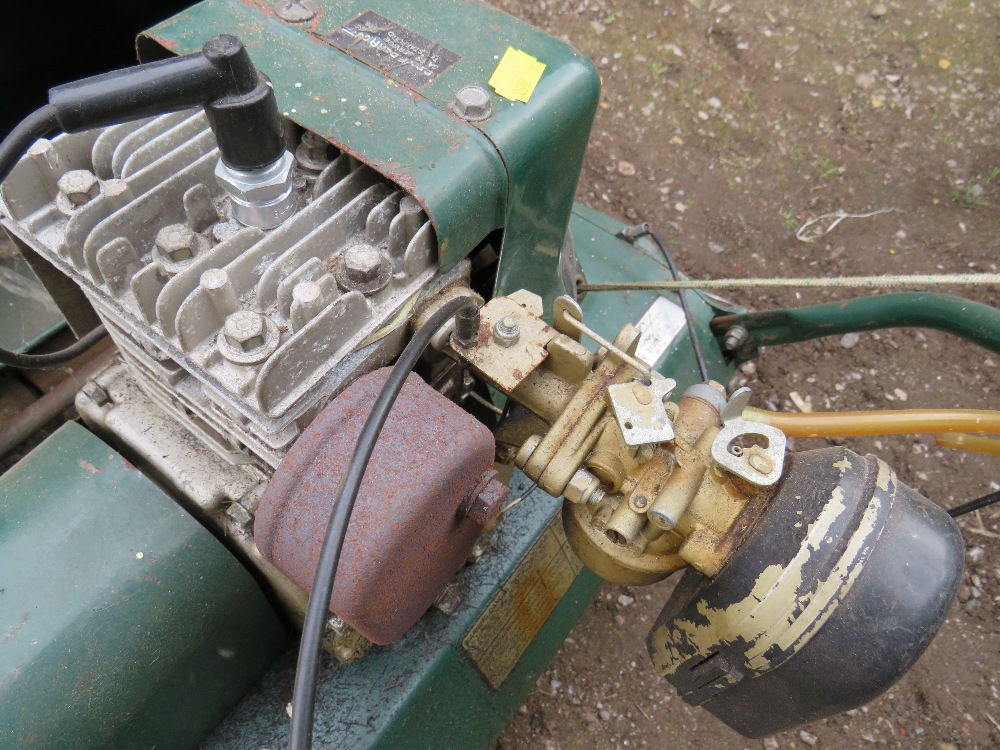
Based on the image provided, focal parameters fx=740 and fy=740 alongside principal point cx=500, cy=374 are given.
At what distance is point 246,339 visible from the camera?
84cm

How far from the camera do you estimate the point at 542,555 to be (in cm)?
133

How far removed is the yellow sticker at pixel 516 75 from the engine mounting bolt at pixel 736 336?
2.75ft

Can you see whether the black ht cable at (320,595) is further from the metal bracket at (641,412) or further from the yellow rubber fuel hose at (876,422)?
the yellow rubber fuel hose at (876,422)

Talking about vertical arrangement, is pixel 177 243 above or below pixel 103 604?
above

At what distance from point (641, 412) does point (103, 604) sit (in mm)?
685

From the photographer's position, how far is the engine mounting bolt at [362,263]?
0.91 meters

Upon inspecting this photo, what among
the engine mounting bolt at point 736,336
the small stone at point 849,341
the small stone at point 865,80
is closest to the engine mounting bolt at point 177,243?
the engine mounting bolt at point 736,336

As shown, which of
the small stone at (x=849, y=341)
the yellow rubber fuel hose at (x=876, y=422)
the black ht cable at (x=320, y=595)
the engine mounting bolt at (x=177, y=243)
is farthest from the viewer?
the small stone at (x=849, y=341)

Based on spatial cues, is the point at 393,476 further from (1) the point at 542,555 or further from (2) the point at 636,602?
(2) the point at 636,602

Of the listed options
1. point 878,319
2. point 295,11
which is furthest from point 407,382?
point 878,319

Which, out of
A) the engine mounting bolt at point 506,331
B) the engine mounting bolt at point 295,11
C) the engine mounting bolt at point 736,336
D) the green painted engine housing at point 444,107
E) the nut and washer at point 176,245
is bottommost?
the engine mounting bolt at point 736,336

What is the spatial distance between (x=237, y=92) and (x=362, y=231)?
24 centimetres

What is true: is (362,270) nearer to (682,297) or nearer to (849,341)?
(682,297)

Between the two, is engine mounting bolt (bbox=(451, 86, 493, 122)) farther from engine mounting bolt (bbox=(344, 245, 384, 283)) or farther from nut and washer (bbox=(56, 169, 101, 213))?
nut and washer (bbox=(56, 169, 101, 213))
